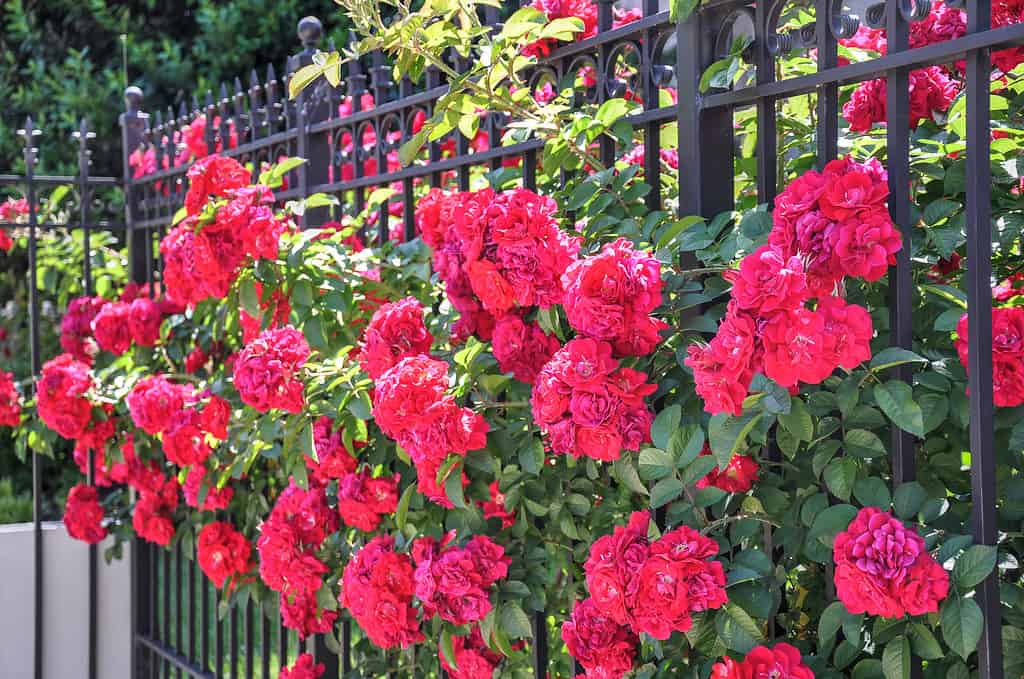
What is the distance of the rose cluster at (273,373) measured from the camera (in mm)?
2285

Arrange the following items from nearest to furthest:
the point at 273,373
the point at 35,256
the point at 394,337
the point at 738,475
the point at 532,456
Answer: the point at 738,475, the point at 532,456, the point at 394,337, the point at 273,373, the point at 35,256

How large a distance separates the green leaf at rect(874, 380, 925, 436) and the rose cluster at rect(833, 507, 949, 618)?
0.35 feet

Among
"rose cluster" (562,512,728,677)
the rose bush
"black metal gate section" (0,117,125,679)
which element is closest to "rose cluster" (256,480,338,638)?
the rose bush

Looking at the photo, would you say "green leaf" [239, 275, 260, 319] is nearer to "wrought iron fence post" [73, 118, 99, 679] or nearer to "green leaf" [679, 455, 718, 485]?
"green leaf" [679, 455, 718, 485]

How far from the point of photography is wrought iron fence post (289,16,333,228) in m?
3.01

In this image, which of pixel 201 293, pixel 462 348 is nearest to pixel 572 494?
pixel 462 348

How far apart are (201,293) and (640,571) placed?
1334 mm

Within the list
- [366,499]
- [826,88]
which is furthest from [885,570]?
[366,499]

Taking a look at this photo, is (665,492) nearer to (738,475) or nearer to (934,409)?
(738,475)

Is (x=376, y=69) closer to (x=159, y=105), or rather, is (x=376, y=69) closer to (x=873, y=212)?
(x=873, y=212)

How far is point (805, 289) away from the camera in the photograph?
1.29m

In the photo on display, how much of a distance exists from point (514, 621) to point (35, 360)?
2.75 meters

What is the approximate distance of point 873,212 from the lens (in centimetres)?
136

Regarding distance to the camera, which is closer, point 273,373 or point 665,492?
point 665,492
